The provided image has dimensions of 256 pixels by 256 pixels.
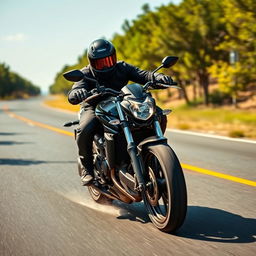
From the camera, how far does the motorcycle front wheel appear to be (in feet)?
11.3

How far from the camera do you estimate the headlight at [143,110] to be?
3.71 metres

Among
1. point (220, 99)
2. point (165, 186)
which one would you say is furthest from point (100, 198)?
point (220, 99)

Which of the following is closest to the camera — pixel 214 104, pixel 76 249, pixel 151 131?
pixel 76 249

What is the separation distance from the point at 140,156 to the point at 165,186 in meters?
0.35

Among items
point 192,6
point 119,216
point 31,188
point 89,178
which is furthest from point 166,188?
point 192,6

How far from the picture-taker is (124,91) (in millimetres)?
3996

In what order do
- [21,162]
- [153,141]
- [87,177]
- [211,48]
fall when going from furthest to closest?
[211,48] → [21,162] → [87,177] → [153,141]

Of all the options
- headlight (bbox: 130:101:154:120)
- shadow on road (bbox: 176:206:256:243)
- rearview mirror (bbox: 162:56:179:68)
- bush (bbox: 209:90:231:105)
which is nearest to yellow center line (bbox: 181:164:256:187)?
shadow on road (bbox: 176:206:256:243)

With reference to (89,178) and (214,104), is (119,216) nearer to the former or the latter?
(89,178)

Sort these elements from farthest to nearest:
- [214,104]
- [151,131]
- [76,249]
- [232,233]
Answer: [214,104], [151,131], [232,233], [76,249]

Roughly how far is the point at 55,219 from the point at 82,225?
0.38m

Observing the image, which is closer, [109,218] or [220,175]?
[109,218]

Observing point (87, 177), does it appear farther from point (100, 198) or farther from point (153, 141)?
point (153, 141)

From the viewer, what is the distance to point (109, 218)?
4.25m
